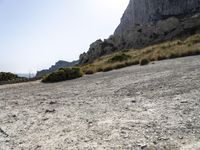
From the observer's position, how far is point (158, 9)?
15562cm

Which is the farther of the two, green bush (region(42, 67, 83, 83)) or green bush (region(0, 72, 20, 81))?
green bush (region(0, 72, 20, 81))

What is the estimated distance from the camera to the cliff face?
13712cm

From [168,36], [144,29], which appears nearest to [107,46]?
[144,29]

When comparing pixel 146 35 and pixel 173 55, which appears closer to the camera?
pixel 173 55

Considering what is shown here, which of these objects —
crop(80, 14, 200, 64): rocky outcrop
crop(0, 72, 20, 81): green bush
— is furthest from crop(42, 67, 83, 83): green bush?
crop(80, 14, 200, 64): rocky outcrop

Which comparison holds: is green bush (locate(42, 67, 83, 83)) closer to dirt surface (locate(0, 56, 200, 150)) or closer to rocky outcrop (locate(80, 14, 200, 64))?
dirt surface (locate(0, 56, 200, 150))

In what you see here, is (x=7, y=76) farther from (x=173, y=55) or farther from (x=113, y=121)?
(x=113, y=121)

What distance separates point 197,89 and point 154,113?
386 cm

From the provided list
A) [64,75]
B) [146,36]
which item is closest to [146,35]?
[146,36]

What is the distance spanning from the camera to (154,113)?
12.6 m

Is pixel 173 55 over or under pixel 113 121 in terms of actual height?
over

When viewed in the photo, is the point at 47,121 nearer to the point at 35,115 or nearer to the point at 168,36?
the point at 35,115

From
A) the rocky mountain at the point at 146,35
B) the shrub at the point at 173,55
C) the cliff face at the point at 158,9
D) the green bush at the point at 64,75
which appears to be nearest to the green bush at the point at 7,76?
the green bush at the point at 64,75

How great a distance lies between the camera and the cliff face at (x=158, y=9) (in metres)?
137
